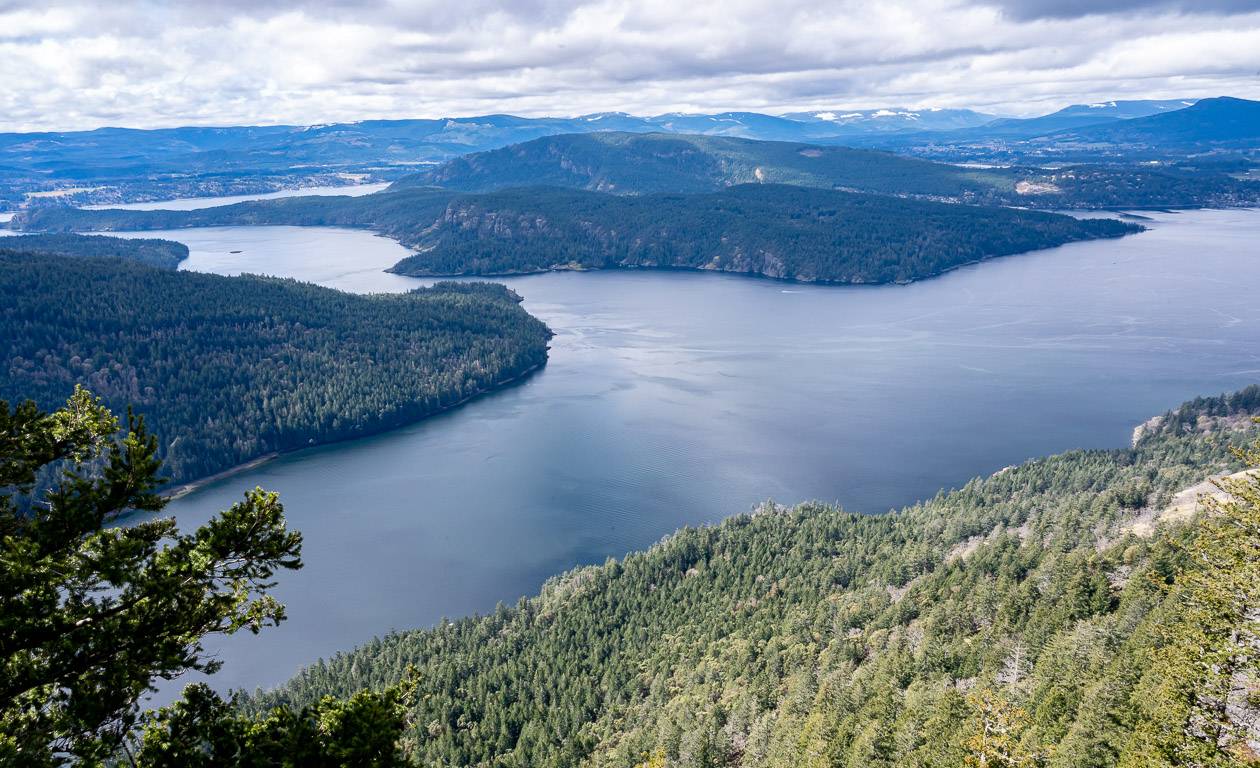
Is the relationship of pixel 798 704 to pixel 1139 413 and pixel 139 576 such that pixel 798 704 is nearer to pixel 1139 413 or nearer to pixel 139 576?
pixel 139 576

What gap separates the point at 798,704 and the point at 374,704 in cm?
3658

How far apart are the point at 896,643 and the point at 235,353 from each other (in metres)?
137

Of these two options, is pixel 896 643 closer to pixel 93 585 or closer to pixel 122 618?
pixel 122 618

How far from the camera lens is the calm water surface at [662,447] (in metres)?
85.8

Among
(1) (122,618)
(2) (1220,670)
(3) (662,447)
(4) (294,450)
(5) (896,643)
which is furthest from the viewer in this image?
(4) (294,450)

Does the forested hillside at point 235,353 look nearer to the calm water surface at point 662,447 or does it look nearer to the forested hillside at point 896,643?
the calm water surface at point 662,447

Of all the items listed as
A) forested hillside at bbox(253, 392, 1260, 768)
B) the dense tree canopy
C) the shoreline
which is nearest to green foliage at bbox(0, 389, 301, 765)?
the dense tree canopy

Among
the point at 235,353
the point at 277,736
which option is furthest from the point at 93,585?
the point at 235,353

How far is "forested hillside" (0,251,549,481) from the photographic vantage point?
12900 centimetres

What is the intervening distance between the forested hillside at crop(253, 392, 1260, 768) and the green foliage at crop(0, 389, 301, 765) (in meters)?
17.6

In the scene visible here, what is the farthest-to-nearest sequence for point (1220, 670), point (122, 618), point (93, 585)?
1. point (1220, 670)
2. point (93, 585)
3. point (122, 618)

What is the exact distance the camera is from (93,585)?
13992 mm

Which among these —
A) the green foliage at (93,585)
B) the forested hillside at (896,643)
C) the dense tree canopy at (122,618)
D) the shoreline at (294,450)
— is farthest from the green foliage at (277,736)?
the shoreline at (294,450)

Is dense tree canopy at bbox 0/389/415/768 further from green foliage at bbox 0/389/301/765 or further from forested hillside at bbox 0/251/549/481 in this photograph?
forested hillside at bbox 0/251/549/481
